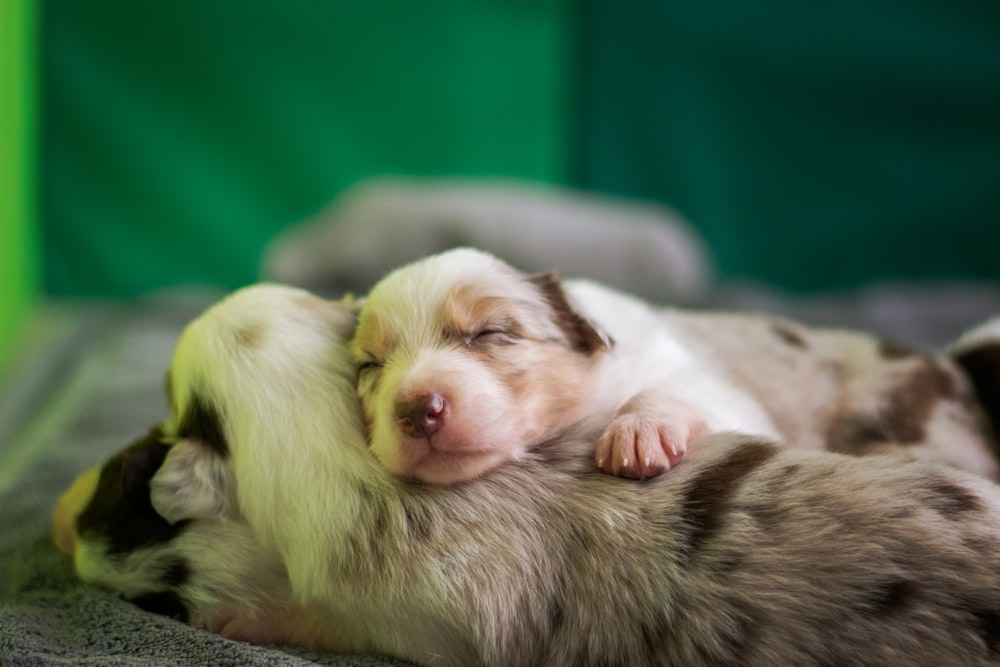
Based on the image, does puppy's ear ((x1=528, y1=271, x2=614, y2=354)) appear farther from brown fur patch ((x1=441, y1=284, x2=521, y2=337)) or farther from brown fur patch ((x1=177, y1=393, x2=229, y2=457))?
brown fur patch ((x1=177, y1=393, x2=229, y2=457))

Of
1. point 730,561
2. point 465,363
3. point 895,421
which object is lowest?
point 895,421

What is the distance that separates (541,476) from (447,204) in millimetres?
3726

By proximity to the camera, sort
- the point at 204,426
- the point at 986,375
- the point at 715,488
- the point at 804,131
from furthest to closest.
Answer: the point at 804,131
the point at 986,375
the point at 204,426
the point at 715,488

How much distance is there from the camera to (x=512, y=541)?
191cm

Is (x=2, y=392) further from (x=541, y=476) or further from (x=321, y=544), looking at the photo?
(x=541, y=476)

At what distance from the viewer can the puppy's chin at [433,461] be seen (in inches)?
75.9

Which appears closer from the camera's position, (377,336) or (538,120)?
(377,336)

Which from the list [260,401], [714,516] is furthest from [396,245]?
[714,516]

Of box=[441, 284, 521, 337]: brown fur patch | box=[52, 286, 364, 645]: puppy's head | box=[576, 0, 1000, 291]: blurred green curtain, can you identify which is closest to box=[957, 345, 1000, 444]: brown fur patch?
box=[441, 284, 521, 337]: brown fur patch

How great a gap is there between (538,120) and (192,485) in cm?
519

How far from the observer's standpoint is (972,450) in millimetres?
2684

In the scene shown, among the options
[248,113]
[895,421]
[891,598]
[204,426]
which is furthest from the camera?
[248,113]

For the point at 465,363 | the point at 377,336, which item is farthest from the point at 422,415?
the point at 377,336

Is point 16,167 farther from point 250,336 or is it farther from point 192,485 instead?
point 192,485
